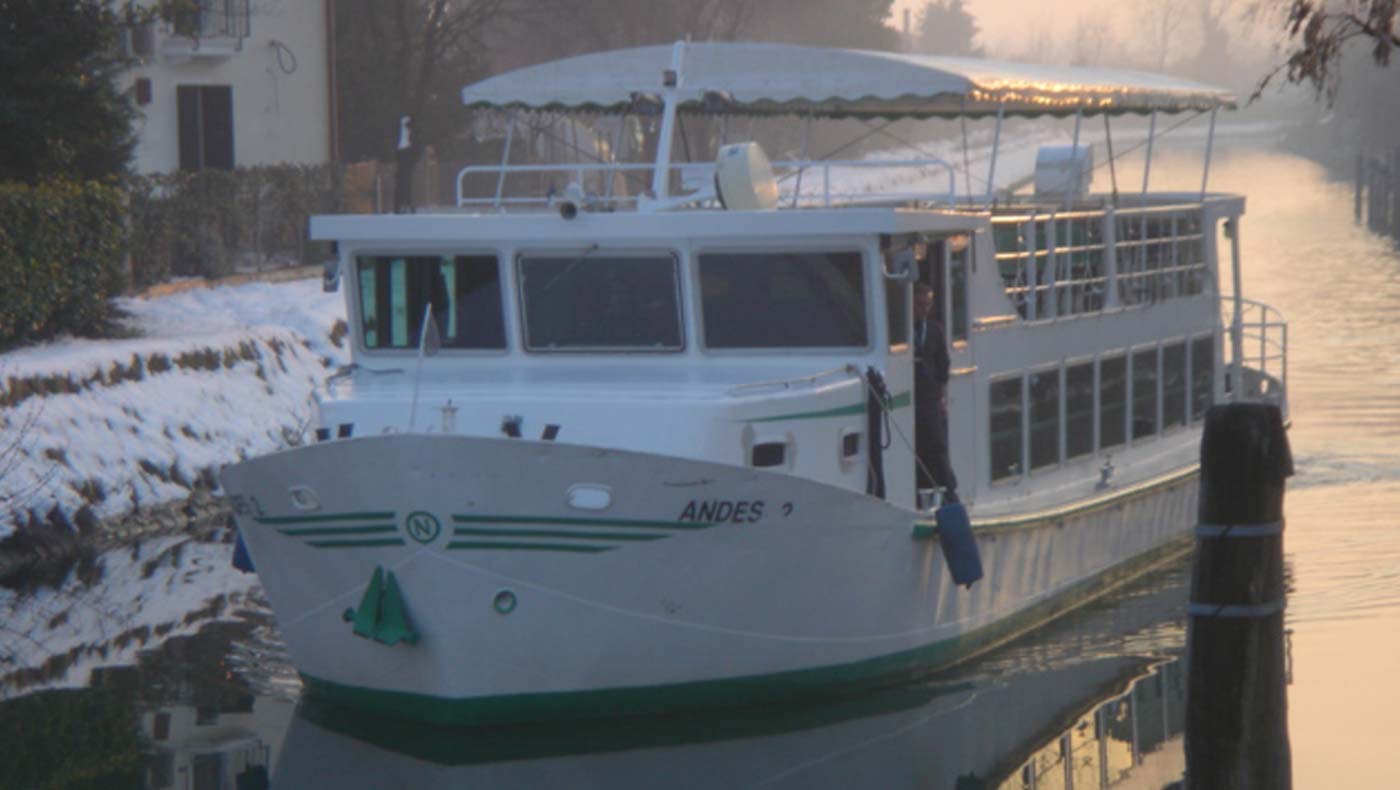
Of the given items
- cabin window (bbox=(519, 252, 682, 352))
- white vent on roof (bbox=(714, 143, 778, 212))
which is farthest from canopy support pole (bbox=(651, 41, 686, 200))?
cabin window (bbox=(519, 252, 682, 352))

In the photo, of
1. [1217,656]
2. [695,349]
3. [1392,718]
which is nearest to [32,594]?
[695,349]

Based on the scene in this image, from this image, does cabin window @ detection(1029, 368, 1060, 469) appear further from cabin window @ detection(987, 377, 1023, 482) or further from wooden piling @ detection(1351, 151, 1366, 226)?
wooden piling @ detection(1351, 151, 1366, 226)

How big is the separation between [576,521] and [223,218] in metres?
22.5

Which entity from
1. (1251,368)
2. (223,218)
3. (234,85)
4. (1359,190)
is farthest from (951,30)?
(1251,368)

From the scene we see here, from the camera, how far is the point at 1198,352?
20922 millimetres

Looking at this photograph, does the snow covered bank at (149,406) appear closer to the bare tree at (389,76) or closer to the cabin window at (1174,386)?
the cabin window at (1174,386)

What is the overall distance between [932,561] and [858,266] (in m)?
1.87

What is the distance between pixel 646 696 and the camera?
528 inches

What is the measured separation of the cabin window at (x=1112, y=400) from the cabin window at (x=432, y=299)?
5.77 m

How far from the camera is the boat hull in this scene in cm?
1250

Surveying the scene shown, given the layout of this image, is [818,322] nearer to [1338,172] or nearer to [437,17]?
[437,17]

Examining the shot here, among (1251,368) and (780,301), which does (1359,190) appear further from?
(780,301)

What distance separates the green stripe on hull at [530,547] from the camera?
12.6 metres

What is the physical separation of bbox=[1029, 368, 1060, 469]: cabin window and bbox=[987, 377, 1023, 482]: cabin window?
0.26 m
